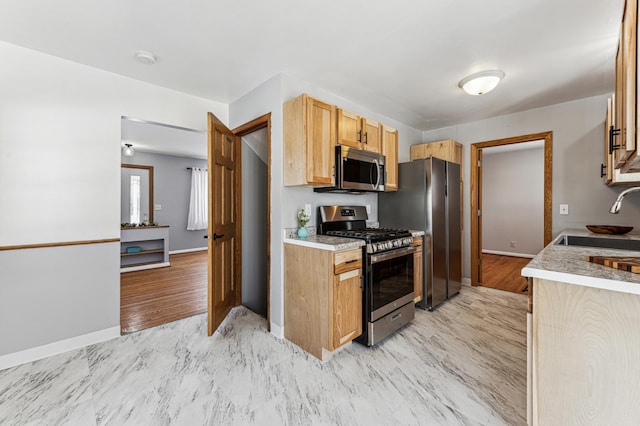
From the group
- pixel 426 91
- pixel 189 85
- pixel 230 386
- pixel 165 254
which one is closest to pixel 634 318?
pixel 230 386

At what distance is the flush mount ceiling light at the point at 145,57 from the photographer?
2.26 meters

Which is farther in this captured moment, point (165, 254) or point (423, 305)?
point (165, 254)

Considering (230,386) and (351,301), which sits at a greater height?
(351,301)

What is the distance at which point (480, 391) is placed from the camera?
1819 millimetres

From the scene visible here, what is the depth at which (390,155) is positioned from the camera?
3340mm

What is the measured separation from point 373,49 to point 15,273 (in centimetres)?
335

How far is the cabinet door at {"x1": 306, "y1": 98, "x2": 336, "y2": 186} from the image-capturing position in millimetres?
2402

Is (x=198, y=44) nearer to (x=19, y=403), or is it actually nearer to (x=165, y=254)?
(x=19, y=403)

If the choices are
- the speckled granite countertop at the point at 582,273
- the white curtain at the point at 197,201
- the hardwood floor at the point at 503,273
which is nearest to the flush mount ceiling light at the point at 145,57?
the speckled granite countertop at the point at 582,273

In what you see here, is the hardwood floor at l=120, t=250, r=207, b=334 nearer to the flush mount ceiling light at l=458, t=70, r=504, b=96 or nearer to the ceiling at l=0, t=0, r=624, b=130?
the ceiling at l=0, t=0, r=624, b=130

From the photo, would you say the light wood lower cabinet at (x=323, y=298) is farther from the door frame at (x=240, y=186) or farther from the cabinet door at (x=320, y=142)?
the cabinet door at (x=320, y=142)

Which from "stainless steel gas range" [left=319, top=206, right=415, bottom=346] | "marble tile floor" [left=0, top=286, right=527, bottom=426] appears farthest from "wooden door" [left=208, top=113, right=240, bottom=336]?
"stainless steel gas range" [left=319, top=206, right=415, bottom=346]

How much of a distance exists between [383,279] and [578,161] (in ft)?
9.57

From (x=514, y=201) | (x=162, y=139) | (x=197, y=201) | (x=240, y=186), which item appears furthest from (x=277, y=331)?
(x=514, y=201)
